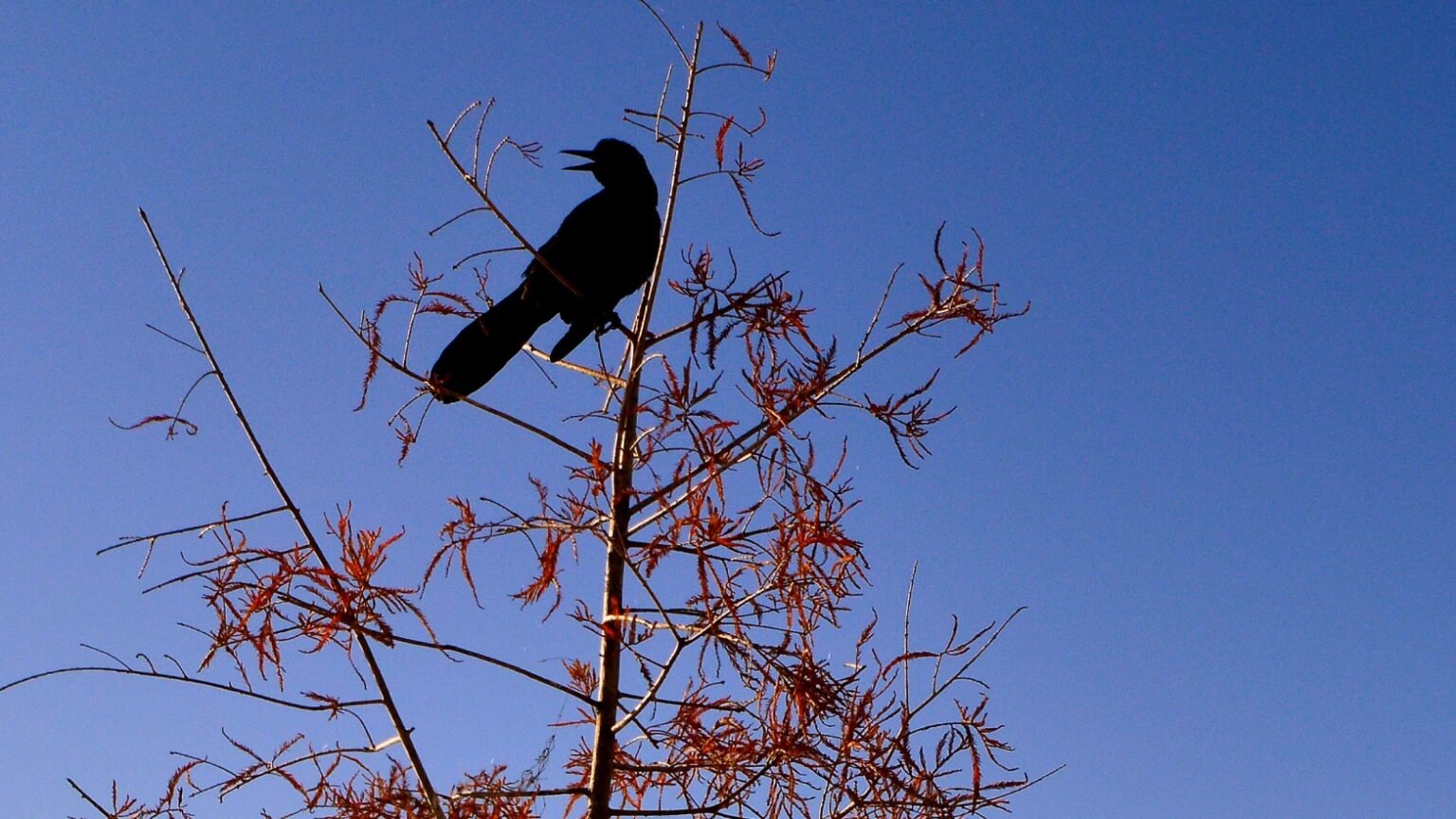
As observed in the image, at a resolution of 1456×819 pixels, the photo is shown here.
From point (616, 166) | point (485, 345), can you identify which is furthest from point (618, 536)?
point (616, 166)

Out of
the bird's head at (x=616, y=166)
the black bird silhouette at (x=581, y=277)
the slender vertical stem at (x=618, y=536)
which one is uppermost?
the bird's head at (x=616, y=166)

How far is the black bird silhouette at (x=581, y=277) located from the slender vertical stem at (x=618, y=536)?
0.20 m

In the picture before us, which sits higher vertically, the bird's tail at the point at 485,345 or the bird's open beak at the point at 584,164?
the bird's open beak at the point at 584,164

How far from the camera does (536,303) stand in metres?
3.54

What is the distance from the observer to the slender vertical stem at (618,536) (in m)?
2.84

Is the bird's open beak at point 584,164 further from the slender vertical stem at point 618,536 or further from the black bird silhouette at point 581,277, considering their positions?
the slender vertical stem at point 618,536

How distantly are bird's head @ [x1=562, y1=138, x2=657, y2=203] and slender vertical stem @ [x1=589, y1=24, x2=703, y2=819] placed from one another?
132cm

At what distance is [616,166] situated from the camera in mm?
4453

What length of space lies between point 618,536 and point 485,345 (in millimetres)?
813

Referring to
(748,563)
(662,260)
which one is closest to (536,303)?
(662,260)

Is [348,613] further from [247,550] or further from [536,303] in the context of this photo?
[536,303]

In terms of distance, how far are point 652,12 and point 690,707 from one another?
178 cm

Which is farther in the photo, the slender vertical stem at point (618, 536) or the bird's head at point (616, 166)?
the bird's head at point (616, 166)

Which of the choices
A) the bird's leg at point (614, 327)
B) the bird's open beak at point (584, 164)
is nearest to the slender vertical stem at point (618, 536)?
the bird's leg at point (614, 327)
